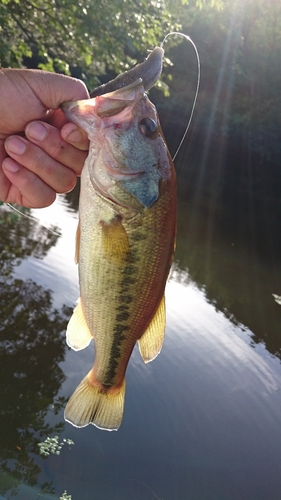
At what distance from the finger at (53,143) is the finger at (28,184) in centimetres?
17

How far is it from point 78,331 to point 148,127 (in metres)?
1.02

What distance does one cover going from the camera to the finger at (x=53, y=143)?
231 cm

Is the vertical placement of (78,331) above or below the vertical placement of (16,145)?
below

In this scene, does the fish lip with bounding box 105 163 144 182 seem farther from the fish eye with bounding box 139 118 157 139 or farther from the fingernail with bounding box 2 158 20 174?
the fingernail with bounding box 2 158 20 174

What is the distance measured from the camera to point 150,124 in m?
2.12

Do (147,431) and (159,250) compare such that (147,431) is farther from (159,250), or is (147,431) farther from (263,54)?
(263,54)

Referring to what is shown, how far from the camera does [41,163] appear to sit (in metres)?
2.42

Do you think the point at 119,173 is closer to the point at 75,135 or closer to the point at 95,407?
the point at 75,135

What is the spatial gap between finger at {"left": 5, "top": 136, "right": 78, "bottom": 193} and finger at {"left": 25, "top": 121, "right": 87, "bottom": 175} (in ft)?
0.04

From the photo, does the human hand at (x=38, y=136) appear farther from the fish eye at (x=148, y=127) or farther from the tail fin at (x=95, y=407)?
the tail fin at (x=95, y=407)

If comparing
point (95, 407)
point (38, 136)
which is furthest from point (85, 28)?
point (95, 407)

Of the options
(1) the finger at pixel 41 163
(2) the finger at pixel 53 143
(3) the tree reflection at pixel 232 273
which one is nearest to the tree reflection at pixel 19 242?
(3) the tree reflection at pixel 232 273

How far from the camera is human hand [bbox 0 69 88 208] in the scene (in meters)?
2.27

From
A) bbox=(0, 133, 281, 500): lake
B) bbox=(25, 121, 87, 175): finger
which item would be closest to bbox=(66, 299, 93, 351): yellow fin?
bbox=(25, 121, 87, 175): finger
